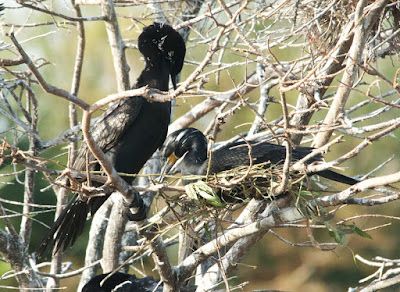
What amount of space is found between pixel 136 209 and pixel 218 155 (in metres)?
0.93

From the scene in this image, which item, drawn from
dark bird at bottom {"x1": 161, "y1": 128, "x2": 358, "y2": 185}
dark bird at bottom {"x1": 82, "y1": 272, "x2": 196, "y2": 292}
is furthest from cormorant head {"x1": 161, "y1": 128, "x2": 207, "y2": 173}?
dark bird at bottom {"x1": 82, "y1": 272, "x2": 196, "y2": 292}

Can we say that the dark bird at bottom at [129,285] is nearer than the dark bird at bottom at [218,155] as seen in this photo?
No

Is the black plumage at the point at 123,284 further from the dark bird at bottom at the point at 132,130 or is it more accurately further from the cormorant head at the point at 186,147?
the cormorant head at the point at 186,147

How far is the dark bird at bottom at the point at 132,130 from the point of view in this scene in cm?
384

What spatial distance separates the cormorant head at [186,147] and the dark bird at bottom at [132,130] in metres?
0.35

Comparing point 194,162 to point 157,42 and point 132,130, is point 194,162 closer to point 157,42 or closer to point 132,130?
point 132,130

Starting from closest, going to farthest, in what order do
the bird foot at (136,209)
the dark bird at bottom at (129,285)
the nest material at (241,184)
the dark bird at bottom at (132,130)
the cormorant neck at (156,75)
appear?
1. the nest material at (241,184)
2. the bird foot at (136,209)
3. the dark bird at bottom at (132,130)
4. the cormorant neck at (156,75)
5. the dark bird at bottom at (129,285)

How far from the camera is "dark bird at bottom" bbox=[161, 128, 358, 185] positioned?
3818mm

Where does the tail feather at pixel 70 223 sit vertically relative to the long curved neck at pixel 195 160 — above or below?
below

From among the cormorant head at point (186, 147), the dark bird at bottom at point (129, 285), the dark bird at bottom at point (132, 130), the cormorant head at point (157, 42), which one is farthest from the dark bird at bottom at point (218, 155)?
the dark bird at bottom at point (129, 285)

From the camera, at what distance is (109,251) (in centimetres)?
512

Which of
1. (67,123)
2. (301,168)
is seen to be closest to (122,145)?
(301,168)

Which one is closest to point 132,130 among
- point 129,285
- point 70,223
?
point 70,223

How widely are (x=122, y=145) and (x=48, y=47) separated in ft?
14.9
